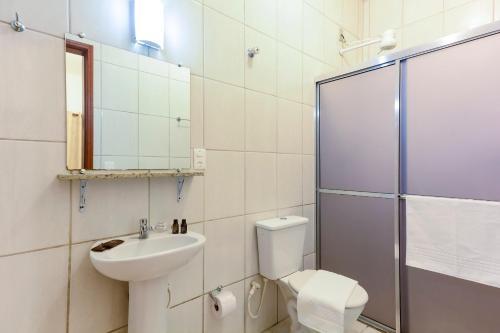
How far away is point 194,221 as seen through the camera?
4.74 ft

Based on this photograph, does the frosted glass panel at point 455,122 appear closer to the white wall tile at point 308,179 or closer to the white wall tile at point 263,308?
the white wall tile at point 308,179

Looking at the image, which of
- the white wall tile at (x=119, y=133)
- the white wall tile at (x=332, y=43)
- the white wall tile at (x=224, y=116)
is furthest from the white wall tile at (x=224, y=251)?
the white wall tile at (x=332, y=43)

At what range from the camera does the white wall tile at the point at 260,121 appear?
1704 mm

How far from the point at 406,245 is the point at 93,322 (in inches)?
67.0

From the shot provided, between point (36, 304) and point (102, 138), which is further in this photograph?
point (102, 138)

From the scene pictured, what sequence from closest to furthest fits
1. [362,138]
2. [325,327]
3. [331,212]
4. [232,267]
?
[325,327] → [232,267] → [362,138] → [331,212]

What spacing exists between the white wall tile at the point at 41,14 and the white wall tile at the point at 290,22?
1.28 metres

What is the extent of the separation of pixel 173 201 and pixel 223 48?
90 centimetres

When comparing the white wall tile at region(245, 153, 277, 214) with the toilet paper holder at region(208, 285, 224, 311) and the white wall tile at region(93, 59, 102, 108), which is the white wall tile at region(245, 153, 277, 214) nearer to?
the toilet paper holder at region(208, 285, 224, 311)

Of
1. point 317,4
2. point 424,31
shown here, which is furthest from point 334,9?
point 424,31

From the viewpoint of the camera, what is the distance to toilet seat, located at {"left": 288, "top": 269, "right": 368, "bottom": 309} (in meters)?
1.40

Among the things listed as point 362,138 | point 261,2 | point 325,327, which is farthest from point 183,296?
point 261,2

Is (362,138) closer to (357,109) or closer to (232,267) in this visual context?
(357,109)

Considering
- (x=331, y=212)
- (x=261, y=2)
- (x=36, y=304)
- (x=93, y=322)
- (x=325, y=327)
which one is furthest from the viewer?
(x=331, y=212)
